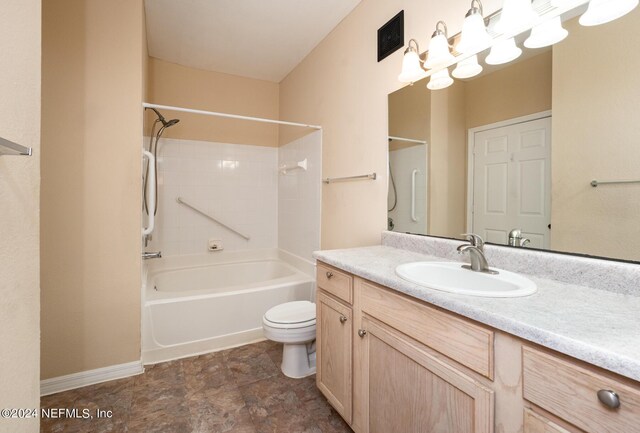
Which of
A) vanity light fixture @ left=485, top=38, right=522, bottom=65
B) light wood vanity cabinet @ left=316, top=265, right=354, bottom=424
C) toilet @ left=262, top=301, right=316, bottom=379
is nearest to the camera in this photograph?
vanity light fixture @ left=485, top=38, right=522, bottom=65

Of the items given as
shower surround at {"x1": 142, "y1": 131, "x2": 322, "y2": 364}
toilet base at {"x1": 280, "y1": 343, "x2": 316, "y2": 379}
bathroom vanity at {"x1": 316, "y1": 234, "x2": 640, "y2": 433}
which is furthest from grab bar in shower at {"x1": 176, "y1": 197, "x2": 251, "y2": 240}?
bathroom vanity at {"x1": 316, "y1": 234, "x2": 640, "y2": 433}

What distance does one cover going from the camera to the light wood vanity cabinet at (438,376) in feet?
1.81

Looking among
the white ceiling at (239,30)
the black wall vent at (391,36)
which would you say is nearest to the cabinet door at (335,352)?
the black wall vent at (391,36)

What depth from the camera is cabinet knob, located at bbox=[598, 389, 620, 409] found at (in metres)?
0.50

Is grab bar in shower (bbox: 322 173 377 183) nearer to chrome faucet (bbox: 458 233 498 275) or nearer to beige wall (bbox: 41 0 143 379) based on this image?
chrome faucet (bbox: 458 233 498 275)

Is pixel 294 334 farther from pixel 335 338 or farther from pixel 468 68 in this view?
pixel 468 68

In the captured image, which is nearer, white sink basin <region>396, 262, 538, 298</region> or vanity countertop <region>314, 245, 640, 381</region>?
vanity countertop <region>314, 245, 640, 381</region>

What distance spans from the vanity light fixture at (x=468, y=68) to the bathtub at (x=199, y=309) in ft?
5.94

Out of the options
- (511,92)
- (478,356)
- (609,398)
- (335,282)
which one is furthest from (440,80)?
(609,398)

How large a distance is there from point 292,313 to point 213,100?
2.43 m

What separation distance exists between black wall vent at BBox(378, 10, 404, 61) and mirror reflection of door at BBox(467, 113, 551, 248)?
0.73 m

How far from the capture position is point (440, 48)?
134 cm

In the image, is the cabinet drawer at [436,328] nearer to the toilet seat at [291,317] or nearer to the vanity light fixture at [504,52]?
the toilet seat at [291,317]

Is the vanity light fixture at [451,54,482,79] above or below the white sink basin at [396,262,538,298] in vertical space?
above
